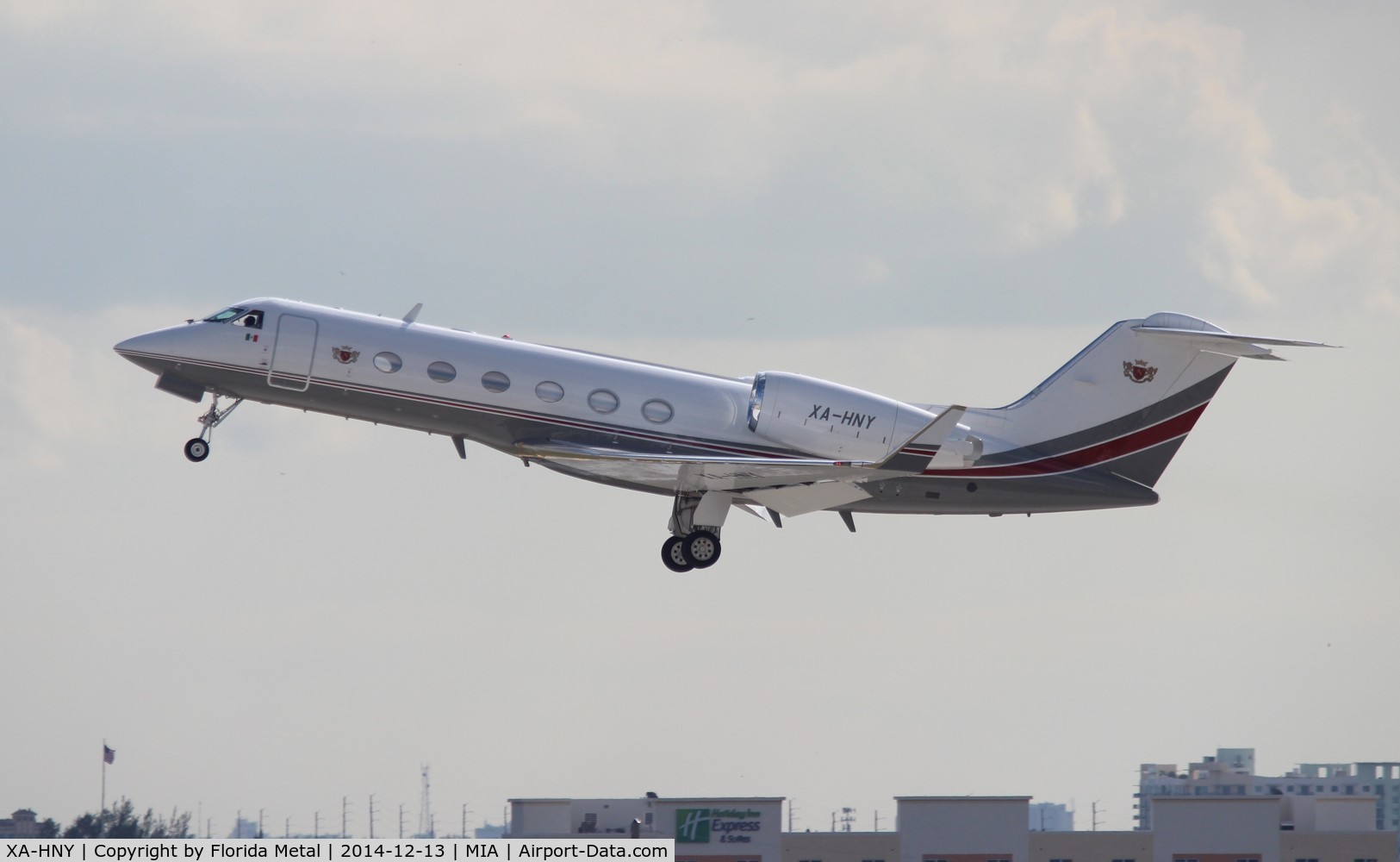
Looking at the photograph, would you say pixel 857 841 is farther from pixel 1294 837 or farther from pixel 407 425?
pixel 407 425

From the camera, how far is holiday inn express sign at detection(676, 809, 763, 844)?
146 feet

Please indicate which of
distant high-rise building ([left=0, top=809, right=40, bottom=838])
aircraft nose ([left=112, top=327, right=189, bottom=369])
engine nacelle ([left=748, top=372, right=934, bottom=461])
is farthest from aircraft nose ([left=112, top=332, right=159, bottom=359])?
distant high-rise building ([left=0, top=809, right=40, bottom=838])

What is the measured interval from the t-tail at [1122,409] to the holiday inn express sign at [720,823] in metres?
14.0

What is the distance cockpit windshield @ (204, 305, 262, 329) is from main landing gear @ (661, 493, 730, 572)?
25.1 ft

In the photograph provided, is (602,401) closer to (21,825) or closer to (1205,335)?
(1205,335)

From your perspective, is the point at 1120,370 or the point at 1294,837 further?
the point at 1294,837

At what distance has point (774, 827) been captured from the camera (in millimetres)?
44875

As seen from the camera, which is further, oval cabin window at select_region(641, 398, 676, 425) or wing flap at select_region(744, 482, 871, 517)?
oval cabin window at select_region(641, 398, 676, 425)

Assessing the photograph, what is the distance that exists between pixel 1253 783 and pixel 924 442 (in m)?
39.9

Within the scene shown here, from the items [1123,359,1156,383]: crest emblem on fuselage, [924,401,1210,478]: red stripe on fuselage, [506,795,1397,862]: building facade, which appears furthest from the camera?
[506,795,1397,862]: building facade

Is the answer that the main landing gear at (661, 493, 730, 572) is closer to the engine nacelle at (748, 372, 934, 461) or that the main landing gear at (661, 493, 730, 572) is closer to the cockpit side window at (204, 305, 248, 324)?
the engine nacelle at (748, 372, 934, 461)

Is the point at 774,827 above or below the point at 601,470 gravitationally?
below

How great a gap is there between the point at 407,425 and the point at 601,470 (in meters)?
3.44

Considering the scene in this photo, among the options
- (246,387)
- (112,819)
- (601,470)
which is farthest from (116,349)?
Result: (112,819)
